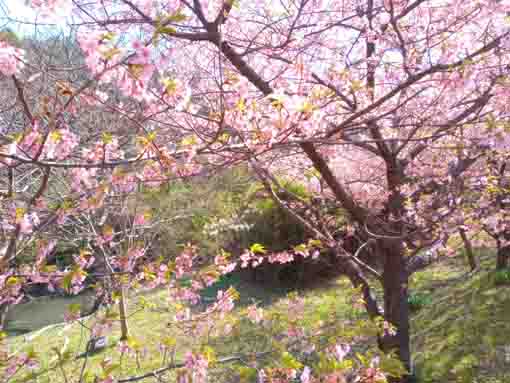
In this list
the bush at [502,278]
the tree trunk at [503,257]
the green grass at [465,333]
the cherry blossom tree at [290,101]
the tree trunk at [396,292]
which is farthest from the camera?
the tree trunk at [503,257]

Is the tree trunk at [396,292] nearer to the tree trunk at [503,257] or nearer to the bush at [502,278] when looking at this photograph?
the bush at [502,278]

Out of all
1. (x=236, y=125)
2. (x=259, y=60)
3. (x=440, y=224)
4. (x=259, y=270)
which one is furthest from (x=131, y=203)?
(x=236, y=125)

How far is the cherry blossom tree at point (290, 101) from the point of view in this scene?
58.7 inches

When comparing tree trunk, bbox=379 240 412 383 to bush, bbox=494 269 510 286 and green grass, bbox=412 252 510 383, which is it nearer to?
green grass, bbox=412 252 510 383

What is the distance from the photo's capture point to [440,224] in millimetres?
3391

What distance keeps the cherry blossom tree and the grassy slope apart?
962mm

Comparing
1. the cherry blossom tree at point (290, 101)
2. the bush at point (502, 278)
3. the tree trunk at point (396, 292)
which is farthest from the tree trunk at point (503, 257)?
the tree trunk at point (396, 292)

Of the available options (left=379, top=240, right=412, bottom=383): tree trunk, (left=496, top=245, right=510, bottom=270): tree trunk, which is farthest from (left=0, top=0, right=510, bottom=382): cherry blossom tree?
(left=496, top=245, right=510, bottom=270): tree trunk

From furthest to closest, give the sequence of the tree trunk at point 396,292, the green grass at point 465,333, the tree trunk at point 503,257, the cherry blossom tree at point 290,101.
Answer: the tree trunk at point 503,257, the green grass at point 465,333, the tree trunk at point 396,292, the cherry blossom tree at point 290,101

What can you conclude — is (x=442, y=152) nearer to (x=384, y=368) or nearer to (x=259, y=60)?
(x=259, y=60)

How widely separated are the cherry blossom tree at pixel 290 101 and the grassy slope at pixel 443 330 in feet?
3.16

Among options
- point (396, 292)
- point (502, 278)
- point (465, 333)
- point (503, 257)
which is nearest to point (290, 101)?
point (396, 292)

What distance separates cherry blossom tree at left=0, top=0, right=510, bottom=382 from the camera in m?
1.49

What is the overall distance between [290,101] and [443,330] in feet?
14.8
